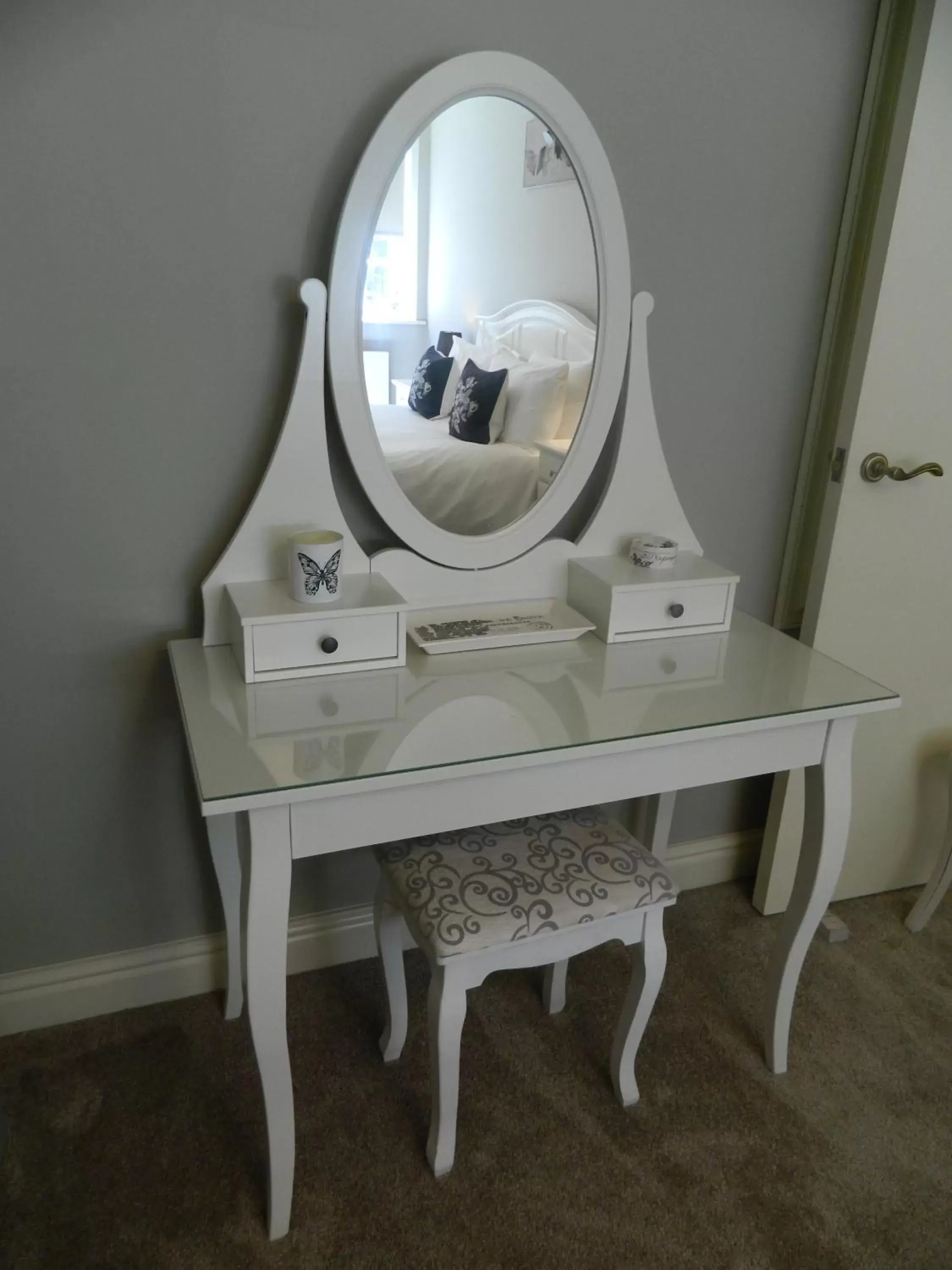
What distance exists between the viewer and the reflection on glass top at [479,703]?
1.11m

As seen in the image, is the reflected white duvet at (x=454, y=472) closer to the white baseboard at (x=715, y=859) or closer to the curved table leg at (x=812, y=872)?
the curved table leg at (x=812, y=872)

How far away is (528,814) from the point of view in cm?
122

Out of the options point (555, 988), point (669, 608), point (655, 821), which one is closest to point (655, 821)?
point (655, 821)

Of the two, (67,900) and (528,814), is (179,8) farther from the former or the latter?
(67,900)

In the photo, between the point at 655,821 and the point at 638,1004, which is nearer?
the point at 638,1004

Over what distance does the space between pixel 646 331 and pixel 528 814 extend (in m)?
0.86

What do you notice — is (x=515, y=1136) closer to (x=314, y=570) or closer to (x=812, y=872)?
(x=812, y=872)

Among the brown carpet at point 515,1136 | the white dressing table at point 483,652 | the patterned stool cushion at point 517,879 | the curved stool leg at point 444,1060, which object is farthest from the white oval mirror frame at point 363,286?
the brown carpet at point 515,1136

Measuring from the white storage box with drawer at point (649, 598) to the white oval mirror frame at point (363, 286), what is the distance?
0.41 feet

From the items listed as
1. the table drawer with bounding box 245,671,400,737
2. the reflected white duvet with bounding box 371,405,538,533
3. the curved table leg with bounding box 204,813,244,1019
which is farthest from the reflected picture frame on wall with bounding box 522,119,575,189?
the curved table leg with bounding box 204,813,244,1019

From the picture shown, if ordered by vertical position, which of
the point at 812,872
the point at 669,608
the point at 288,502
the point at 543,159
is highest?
the point at 543,159

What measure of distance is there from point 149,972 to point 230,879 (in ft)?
0.96

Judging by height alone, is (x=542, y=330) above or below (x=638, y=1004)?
above

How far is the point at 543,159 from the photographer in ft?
4.61
